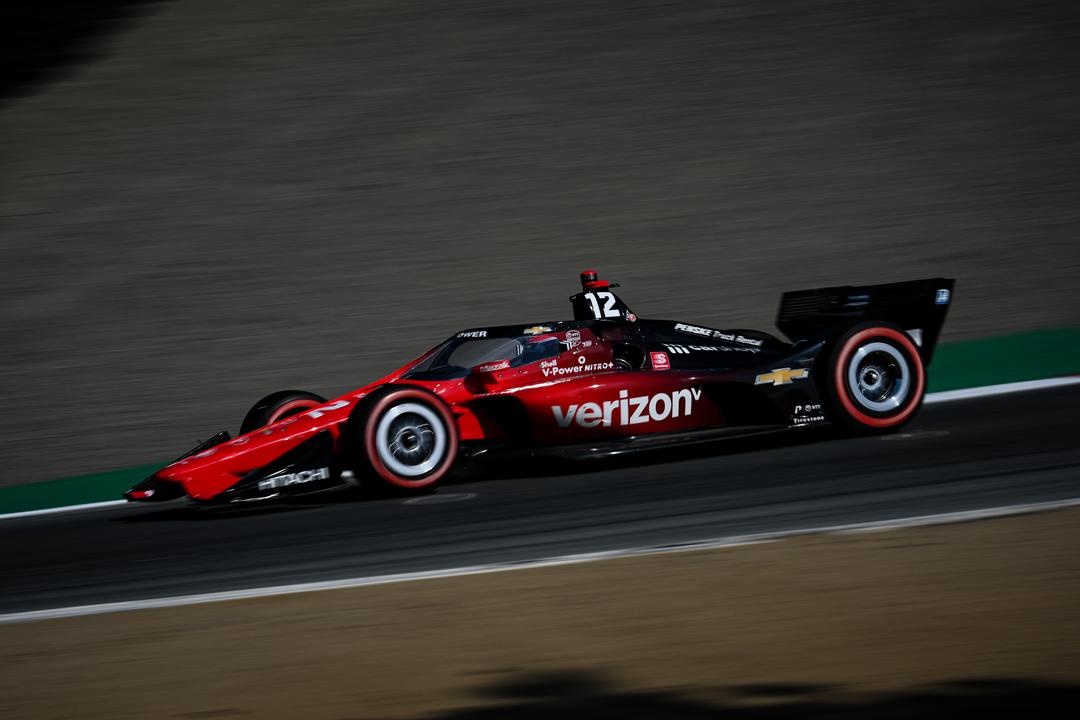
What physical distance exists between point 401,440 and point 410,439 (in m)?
0.07

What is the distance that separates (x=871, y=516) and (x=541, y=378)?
270 centimetres

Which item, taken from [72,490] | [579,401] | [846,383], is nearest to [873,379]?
[846,383]

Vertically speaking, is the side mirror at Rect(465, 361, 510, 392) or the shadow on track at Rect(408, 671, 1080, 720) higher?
the side mirror at Rect(465, 361, 510, 392)

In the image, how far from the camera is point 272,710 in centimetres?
354

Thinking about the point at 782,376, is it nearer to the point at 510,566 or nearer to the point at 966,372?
the point at 510,566

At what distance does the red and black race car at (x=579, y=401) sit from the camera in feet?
23.3

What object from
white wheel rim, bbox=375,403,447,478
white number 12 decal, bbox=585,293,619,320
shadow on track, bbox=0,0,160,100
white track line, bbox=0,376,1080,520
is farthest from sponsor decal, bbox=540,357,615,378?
shadow on track, bbox=0,0,160,100

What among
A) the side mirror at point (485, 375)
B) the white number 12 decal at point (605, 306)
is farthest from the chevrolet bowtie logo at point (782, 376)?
the side mirror at point (485, 375)

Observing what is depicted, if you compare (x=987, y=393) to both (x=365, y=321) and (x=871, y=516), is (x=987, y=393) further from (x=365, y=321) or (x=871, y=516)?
(x=365, y=321)

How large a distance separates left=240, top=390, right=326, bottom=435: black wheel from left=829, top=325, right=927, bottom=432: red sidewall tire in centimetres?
355

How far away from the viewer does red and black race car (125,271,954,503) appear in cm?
710

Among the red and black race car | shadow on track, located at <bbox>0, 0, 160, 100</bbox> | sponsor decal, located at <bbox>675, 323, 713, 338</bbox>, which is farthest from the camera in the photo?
shadow on track, located at <bbox>0, 0, 160, 100</bbox>

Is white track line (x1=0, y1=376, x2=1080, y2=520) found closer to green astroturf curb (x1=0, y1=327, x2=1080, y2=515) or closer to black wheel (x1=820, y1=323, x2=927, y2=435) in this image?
green astroturf curb (x1=0, y1=327, x2=1080, y2=515)

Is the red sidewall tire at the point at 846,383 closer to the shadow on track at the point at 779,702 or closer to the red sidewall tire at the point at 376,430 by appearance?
the red sidewall tire at the point at 376,430
